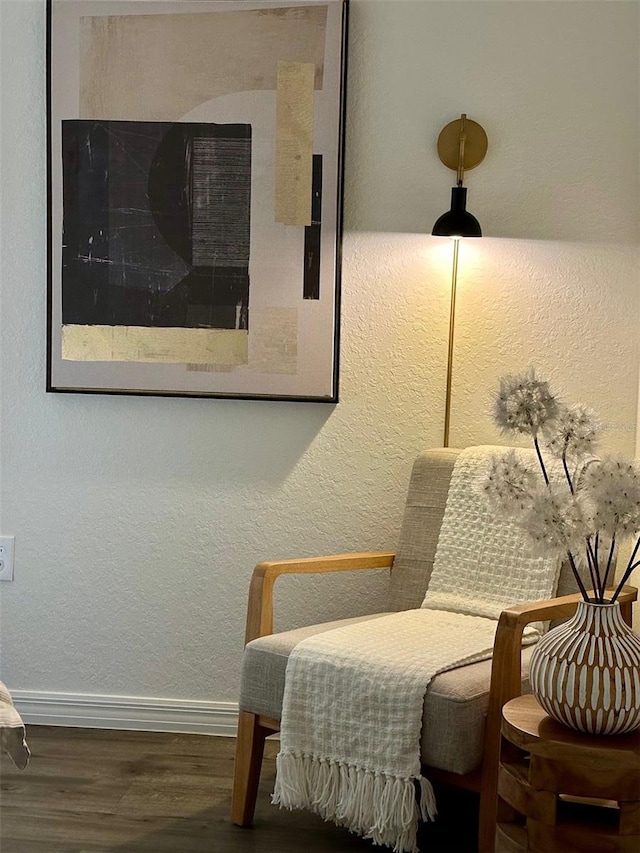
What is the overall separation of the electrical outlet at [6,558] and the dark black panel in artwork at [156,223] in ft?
2.21

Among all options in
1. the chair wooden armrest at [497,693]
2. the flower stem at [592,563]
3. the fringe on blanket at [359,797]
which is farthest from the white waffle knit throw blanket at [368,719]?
the flower stem at [592,563]

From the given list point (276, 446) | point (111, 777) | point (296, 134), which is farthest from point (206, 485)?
point (296, 134)

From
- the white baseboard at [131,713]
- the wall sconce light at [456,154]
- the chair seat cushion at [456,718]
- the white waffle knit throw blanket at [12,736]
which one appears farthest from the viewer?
the white baseboard at [131,713]

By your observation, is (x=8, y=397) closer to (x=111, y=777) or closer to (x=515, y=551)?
(x=111, y=777)

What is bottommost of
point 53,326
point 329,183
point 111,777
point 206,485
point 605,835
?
point 111,777

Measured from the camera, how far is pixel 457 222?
8.48 ft

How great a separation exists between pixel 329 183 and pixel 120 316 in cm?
69

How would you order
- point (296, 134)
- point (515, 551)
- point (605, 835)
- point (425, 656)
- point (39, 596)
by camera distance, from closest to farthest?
point (605, 835), point (425, 656), point (515, 551), point (296, 134), point (39, 596)

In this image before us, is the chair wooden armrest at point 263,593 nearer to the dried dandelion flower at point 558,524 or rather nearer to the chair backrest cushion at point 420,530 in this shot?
the chair backrest cushion at point 420,530

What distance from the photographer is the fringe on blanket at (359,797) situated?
2.00 meters

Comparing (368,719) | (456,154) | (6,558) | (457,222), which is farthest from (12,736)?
(456,154)

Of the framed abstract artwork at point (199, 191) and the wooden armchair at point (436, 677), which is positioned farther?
the framed abstract artwork at point (199, 191)

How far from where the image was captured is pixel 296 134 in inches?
108

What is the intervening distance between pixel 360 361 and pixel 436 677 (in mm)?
1071
